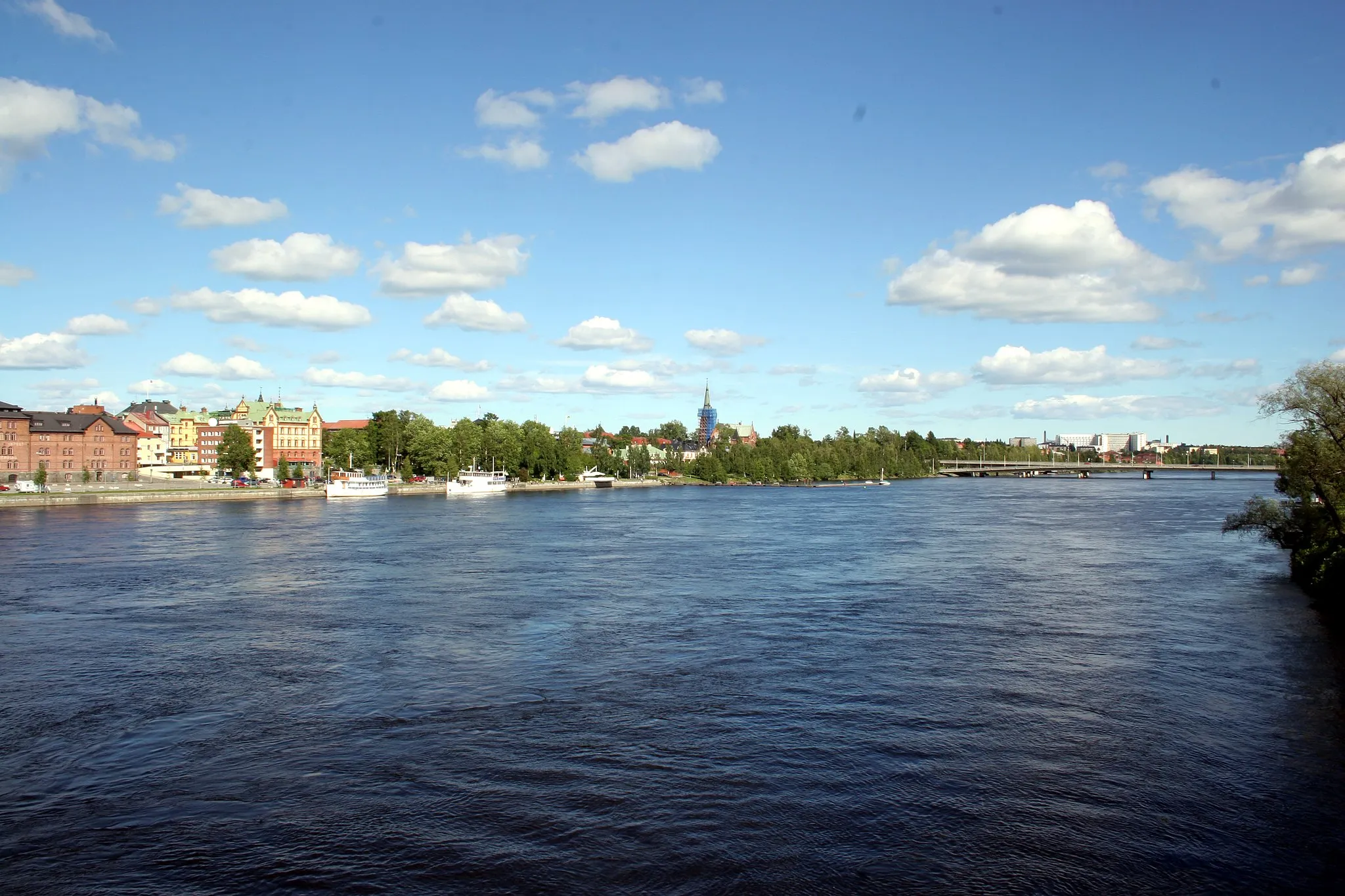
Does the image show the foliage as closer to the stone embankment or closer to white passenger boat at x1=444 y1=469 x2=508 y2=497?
the stone embankment

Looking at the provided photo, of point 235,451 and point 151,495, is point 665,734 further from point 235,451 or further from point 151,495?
point 235,451

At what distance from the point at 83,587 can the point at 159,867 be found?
84.2 feet

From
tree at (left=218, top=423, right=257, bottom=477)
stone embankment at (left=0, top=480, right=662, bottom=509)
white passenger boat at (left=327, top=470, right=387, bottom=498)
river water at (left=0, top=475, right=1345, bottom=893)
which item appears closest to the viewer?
river water at (left=0, top=475, right=1345, bottom=893)

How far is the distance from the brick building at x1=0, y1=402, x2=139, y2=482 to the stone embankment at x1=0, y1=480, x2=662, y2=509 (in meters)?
10.7

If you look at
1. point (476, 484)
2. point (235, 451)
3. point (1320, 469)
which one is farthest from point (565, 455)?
point (1320, 469)

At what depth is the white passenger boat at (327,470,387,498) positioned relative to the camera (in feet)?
319

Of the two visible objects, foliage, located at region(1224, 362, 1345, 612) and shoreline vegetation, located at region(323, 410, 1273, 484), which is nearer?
foliage, located at region(1224, 362, 1345, 612)

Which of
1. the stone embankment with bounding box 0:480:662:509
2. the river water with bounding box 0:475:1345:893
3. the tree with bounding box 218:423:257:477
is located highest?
the tree with bounding box 218:423:257:477

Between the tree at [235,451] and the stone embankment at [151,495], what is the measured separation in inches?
565

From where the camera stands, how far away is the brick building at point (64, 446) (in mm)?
97375

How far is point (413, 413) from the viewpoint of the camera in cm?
14675

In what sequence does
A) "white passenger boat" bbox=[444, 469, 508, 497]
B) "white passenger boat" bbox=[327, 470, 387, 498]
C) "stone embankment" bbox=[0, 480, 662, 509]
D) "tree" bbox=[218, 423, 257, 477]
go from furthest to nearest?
"tree" bbox=[218, 423, 257, 477]
"white passenger boat" bbox=[444, 469, 508, 497]
"white passenger boat" bbox=[327, 470, 387, 498]
"stone embankment" bbox=[0, 480, 662, 509]

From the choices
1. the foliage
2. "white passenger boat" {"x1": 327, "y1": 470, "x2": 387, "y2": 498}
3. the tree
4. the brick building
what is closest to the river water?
the foliage

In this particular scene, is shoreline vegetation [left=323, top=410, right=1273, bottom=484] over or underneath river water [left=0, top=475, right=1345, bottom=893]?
over
